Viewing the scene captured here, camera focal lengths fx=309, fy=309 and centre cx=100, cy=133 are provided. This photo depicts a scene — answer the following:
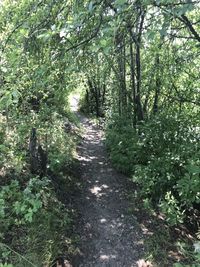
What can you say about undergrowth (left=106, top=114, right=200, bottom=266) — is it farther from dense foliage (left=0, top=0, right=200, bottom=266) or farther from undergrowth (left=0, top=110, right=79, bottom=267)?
undergrowth (left=0, top=110, right=79, bottom=267)

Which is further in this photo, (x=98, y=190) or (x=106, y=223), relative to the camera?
(x=98, y=190)

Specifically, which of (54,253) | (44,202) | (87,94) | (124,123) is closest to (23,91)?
(44,202)

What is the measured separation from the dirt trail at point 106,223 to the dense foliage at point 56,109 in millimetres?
574

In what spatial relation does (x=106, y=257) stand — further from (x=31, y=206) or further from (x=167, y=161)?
(x=167, y=161)

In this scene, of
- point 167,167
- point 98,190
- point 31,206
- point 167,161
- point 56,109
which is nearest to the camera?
point 31,206

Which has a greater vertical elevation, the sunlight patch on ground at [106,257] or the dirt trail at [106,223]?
the dirt trail at [106,223]

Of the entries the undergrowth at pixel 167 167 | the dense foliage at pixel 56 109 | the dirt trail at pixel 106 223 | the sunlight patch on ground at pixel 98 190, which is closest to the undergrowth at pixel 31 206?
the dense foliage at pixel 56 109

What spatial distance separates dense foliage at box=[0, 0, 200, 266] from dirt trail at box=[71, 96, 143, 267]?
1.88ft

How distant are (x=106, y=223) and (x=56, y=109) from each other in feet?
10.7

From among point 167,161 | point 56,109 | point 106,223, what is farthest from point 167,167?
point 56,109

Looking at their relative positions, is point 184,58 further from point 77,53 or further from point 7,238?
point 7,238

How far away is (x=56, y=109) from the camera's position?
27.2 feet

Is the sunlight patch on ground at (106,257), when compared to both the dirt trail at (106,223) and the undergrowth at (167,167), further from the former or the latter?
the undergrowth at (167,167)

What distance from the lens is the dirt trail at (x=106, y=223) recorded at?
19.4 ft
